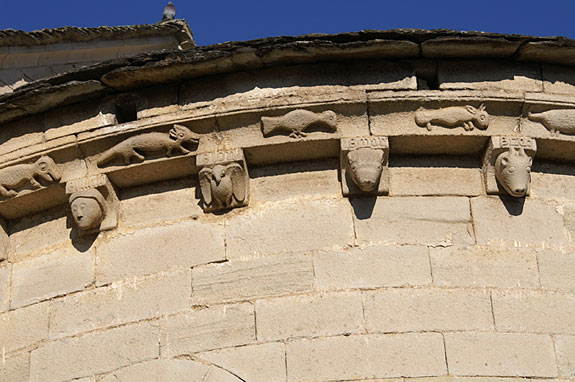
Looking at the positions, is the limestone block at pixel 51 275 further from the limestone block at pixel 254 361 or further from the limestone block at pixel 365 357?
the limestone block at pixel 365 357

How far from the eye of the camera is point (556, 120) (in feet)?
25.8

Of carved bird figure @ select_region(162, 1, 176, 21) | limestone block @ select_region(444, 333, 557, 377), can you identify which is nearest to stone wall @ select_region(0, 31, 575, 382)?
limestone block @ select_region(444, 333, 557, 377)

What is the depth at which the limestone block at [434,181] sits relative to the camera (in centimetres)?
775

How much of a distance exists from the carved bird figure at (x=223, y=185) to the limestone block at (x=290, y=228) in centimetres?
13

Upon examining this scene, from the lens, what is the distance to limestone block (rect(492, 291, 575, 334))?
7.15 meters

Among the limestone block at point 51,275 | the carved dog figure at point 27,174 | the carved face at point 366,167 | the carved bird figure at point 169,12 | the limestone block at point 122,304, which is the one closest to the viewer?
the limestone block at point 122,304

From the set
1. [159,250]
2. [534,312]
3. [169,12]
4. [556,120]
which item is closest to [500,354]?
[534,312]

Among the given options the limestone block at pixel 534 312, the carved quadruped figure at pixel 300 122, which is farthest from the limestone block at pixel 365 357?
the carved quadruped figure at pixel 300 122

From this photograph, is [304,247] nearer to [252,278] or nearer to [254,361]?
[252,278]

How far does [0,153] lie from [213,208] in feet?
5.63

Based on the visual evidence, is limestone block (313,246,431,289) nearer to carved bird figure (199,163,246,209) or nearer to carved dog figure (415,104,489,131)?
carved bird figure (199,163,246,209)

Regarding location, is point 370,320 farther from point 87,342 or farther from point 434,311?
point 87,342

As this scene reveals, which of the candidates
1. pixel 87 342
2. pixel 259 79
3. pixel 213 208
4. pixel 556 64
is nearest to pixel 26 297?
pixel 87 342

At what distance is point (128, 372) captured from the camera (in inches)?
286
